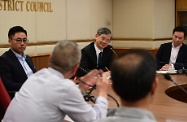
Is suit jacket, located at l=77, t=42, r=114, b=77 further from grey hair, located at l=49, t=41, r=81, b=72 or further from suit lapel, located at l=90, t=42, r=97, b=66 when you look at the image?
grey hair, located at l=49, t=41, r=81, b=72

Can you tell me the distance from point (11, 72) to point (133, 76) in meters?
2.33

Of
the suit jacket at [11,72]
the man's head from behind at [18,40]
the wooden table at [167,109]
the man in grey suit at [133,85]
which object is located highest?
the man's head from behind at [18,40]

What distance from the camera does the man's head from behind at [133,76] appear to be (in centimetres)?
108

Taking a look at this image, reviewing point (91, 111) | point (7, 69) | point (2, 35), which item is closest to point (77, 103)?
point (91, 111)

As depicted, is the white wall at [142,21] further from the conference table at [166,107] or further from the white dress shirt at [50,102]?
the white dress shirt at [50,102]

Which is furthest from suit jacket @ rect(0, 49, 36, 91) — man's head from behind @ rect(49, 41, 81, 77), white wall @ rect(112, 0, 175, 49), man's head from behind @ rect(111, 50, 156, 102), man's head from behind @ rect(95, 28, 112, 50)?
white wall @ rect(112, 0, 175, 49)

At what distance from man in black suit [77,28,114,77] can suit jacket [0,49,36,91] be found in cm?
90

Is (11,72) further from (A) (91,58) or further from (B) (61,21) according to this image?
(B) (61,21)

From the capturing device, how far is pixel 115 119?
108cm

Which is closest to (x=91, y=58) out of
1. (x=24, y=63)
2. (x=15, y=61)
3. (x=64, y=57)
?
(x=24, y=63)

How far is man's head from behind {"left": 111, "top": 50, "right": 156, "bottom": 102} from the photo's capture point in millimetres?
1082

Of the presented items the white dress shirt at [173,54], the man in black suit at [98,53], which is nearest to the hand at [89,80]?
the man in black suit at [98,53]

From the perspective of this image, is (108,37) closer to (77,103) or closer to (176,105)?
(176,105)

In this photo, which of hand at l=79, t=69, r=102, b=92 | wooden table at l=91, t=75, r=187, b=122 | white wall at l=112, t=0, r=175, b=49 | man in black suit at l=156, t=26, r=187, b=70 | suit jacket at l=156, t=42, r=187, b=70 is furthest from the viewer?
white wall at l=112, t=0, r=175, b=49
